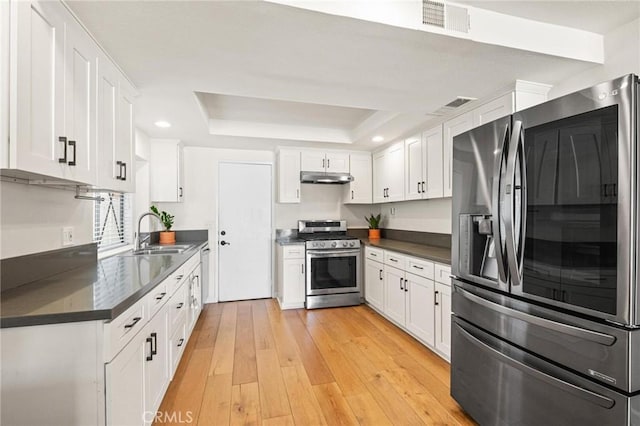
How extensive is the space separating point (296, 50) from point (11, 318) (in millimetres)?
1830

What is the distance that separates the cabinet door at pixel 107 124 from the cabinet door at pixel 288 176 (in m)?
2.46

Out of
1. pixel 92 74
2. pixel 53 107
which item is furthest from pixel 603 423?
Answer: pixel 92 74

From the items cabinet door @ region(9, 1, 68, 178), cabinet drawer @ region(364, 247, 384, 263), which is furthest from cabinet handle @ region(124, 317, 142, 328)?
cabinet drawer @ region(364, 247, 384, 263)

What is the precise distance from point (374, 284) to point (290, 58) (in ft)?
9.90

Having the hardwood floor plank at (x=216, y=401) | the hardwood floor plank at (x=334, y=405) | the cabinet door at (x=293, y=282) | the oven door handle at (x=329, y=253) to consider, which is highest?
the oven door handle at (x=329, y=253)

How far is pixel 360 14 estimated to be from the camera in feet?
4.84

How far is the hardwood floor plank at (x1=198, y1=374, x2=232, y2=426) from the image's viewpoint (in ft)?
6.22

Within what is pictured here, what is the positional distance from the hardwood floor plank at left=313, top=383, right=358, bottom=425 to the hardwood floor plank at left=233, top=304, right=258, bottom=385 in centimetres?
56

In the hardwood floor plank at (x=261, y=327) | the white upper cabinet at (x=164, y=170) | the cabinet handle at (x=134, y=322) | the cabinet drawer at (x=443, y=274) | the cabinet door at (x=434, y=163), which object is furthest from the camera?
the white upper cabinet at (x=164, y=170)

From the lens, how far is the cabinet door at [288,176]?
4.30 m

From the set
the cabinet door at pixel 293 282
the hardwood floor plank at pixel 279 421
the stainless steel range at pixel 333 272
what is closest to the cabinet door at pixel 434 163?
the stainless steel range at pixel 333 272

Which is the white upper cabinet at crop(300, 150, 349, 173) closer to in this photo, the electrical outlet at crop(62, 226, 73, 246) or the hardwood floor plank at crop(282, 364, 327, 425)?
the hardwood floor plank at crop(282, 364, 327, 425)

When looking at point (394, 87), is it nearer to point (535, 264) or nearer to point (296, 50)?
point (296, 50)

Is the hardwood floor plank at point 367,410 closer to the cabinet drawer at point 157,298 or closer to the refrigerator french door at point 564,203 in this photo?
the refrigerator french door at point 564,203
